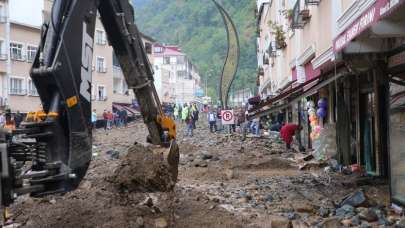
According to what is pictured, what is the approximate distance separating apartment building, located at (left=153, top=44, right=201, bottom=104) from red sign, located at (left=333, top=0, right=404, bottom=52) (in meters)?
78.6

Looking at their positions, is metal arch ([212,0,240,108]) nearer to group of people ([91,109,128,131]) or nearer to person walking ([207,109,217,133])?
person walking ([207,109,217,133])

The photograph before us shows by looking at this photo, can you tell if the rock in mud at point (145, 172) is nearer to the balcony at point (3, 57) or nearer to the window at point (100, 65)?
the balcony at point (3, 57)

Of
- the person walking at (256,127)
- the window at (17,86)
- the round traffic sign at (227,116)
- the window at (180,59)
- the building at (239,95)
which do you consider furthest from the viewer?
the window at (180,59)

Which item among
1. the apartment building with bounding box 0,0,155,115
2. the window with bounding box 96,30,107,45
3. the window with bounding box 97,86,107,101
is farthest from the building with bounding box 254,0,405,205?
the window with bounding box 97,86,107,101

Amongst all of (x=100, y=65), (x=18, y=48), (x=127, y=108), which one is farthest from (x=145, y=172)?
(x=127, y=108)

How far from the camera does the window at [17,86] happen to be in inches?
1689

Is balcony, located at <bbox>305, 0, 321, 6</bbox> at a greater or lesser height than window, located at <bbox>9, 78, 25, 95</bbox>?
lesser

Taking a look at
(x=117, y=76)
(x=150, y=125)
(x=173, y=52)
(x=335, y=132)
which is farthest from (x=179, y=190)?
(x=173, y=52)

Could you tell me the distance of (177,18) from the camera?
423 ft

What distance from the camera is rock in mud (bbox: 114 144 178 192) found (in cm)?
825

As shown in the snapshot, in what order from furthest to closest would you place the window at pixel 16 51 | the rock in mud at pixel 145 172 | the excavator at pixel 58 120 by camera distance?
the window at pixel 16 51
the rock in mud at pixel 145 172
the excavator at pixel 58 120

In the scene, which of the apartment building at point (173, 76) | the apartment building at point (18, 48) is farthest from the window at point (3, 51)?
the apartment building at point (173, 76)

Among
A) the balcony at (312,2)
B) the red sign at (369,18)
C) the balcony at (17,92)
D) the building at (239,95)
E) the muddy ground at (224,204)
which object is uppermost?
the building at (239,95)

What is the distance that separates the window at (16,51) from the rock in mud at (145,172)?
3722 cm
